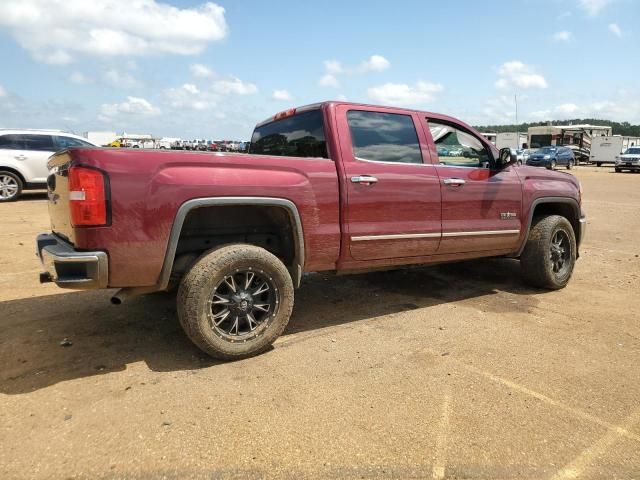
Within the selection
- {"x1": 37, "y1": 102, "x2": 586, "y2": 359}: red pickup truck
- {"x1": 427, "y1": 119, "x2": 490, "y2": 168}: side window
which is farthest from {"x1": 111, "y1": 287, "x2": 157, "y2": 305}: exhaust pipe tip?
{"x1": 427, "y1": 119, "x2": 490, "y2": 168}: side window

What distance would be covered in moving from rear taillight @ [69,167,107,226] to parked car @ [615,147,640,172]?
3607cm

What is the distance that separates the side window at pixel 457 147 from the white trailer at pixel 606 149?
41.8 meters

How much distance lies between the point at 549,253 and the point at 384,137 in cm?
237

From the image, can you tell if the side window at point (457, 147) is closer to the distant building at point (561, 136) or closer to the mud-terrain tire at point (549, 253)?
the mud-terrain tire at point (549, 253)

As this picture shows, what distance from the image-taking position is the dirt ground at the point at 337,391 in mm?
2291

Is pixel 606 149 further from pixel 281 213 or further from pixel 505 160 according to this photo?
pixel 281 213

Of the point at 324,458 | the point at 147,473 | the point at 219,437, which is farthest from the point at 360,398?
the point at 147,473

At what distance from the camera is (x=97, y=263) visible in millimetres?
2830

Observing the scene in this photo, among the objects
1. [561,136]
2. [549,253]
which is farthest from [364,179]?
[561,136]

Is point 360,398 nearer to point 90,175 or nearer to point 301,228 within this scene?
point 301,228

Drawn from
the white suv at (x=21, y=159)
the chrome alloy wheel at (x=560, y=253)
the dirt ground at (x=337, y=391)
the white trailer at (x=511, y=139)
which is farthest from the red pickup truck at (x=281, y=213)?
the white trailer at (x=511, y=139)

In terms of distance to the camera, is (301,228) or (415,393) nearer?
(415,393)

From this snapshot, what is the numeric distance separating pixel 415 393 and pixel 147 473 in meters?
1.59

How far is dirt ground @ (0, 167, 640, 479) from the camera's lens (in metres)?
2.29
